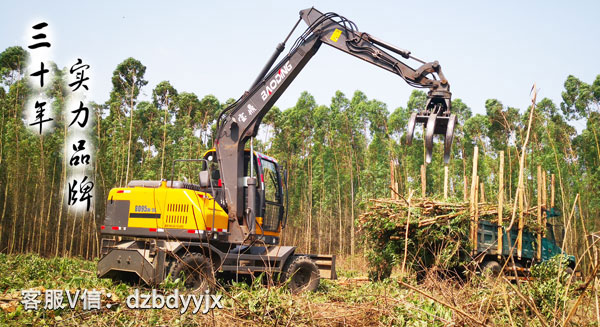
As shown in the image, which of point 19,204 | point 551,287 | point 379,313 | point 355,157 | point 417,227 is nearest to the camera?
point 379,313

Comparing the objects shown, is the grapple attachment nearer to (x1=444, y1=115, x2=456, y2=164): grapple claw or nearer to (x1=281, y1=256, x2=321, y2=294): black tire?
(x1=444, y1=115, x2=456, y2=164): grapple claw

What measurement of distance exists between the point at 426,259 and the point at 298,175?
1941 centimetres

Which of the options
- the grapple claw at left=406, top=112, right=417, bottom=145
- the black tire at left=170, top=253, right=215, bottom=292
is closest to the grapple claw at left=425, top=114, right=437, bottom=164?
the grapple claw at left=406, top=112, right=417, bottom=145

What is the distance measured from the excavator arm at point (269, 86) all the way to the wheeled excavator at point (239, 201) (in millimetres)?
20

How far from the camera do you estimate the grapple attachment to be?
781 cm

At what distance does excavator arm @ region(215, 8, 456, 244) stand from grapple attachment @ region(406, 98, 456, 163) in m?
0.85

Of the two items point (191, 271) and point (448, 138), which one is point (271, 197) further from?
point (448, 138)

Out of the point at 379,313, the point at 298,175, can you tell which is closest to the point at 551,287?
the point at 379,313

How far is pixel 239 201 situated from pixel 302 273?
199 cm

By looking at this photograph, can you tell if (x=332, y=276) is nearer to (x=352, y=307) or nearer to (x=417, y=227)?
(x=417, y=227)

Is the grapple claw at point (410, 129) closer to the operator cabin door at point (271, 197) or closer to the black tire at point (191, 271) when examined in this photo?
the operator cabin door at point (271, 197)

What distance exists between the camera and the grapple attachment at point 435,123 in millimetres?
7807

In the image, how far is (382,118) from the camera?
30.9 m

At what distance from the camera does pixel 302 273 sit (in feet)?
33.3
